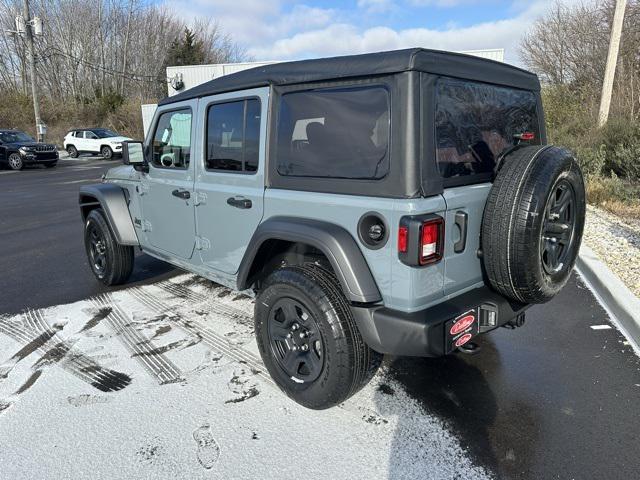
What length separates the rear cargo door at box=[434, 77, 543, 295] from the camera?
2.41 meters

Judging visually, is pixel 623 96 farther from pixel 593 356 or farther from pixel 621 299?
pixel 593 356

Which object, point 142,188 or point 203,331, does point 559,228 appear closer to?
point 203,331

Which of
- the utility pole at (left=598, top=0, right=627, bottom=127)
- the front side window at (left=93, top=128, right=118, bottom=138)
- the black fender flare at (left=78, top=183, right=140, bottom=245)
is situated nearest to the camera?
the black fender flare at (left=78, top=183, right=140, bottom=245)

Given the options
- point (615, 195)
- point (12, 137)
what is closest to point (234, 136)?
point (615, 195)

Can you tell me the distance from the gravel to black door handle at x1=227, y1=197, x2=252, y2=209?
3718 millimetres

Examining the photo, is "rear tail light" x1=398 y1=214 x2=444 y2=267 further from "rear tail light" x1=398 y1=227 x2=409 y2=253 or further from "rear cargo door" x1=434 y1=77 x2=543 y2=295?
"rear cargo door" x1=434 y1=77 x2=543 y2=295

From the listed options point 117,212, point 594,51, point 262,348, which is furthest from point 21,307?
point 594,51

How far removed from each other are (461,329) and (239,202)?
163cm

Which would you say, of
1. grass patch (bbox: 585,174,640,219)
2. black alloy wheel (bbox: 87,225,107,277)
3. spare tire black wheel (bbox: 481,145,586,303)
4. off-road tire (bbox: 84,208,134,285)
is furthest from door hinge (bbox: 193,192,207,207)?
grass patch (bbox: 585,174,640,219)

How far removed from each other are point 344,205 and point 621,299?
3209mm

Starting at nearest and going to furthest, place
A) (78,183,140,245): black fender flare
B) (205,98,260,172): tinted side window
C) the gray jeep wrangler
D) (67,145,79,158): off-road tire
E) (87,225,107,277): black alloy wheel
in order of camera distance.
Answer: the gray jeep wrangler, (205,98,260,172): tinted side window, (78,183,140,245): black fender flare, (87,225,107,277): black alloy wheel, (67,145,79,158): off-road tire

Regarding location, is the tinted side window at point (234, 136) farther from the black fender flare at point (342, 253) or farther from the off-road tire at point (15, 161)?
the off-road tire at point (15, 161)

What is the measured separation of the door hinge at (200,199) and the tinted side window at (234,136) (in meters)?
0.21

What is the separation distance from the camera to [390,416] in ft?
9.03
